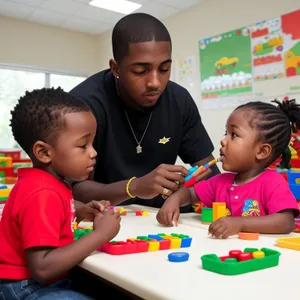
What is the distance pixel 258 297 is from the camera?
1.64 feet

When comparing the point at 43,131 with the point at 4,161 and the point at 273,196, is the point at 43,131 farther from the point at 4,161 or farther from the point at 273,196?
the point at 4,161

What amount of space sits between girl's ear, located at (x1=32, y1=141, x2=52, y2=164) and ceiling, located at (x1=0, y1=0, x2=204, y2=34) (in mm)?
3756

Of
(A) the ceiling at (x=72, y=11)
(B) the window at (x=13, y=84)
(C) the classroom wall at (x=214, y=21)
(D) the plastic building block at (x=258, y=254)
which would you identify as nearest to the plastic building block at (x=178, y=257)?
(D) the plastic building block at (x=258, y=254)

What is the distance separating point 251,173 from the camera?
1.10m

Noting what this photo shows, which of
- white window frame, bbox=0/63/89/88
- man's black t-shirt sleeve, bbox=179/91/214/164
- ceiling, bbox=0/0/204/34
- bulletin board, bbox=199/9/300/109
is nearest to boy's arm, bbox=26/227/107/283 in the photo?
man's black t-shirt sleeve, bbox=179/91/214/164

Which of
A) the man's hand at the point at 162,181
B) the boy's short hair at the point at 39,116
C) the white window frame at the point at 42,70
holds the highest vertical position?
the white window frame at the point at 42,70

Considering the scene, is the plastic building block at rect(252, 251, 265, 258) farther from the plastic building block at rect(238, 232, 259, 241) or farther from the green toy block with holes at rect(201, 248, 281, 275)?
the plastic building block at rect(238, 232, 259, 241)

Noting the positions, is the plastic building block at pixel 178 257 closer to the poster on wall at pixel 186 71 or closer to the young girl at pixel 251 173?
the young girl at pixel 251 173

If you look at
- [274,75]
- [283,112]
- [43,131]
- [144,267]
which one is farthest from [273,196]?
[274,75]

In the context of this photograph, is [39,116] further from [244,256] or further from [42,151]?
[244,256]

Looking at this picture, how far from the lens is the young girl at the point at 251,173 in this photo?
1007 mm

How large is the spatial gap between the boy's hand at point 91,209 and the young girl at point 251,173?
0.18 metres

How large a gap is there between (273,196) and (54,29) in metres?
4.76

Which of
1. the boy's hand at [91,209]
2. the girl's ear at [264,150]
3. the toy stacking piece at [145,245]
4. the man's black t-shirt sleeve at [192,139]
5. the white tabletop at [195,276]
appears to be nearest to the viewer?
the white tabletop at [195,276]
